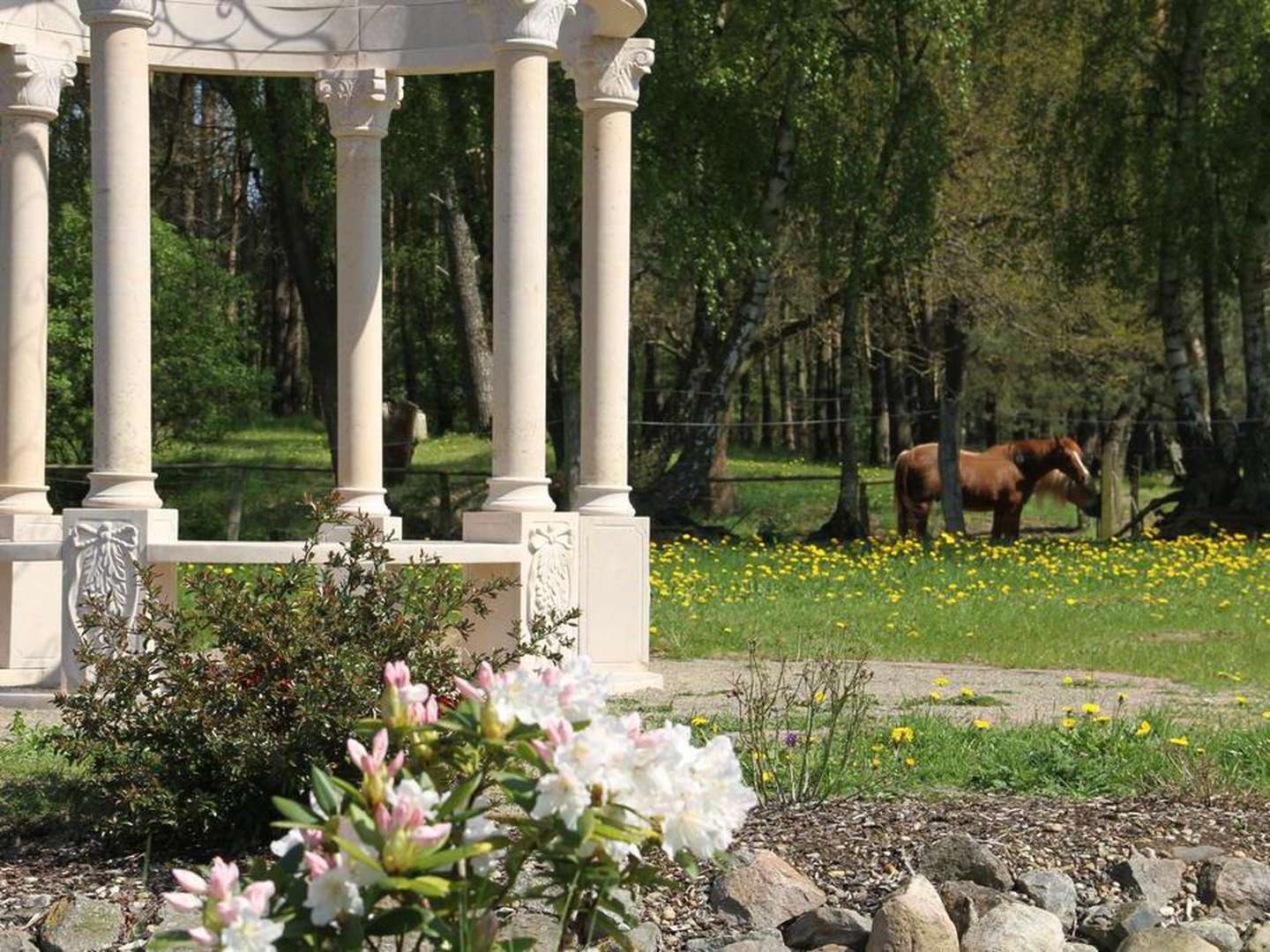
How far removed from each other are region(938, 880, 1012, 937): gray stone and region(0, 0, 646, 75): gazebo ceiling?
946 cm

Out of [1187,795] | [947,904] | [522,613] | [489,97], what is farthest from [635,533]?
[489,97]

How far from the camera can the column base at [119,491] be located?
12.8 metres

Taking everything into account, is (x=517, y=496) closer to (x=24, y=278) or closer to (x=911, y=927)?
(x=24, y=278)

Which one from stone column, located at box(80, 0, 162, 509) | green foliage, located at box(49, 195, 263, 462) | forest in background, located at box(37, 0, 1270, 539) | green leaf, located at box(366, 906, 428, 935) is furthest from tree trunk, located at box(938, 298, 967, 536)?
green leaf, located at box(366, 906, 428, 935)

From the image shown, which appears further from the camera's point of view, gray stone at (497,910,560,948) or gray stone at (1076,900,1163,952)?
gray stone at (1076,900,1163,952)

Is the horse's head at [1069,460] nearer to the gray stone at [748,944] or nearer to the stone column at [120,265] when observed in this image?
the stone column at [120,265]

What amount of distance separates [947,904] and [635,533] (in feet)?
24.0

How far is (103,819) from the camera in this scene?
25.6 ft

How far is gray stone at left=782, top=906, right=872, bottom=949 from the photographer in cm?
725

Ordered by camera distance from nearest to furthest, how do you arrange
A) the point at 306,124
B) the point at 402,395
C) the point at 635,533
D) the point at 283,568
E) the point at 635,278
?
the point at 283,568, the point at 635,533, the point at 306,124, the point at 635,278, the point at 402,395

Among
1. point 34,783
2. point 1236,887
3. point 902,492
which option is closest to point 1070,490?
point 902,492

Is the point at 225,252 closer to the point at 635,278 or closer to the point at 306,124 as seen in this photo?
the point at 635,278

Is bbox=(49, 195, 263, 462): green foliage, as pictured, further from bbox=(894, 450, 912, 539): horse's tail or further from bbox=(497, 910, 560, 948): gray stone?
bbox=(497, 910, 560, 948): gray stone

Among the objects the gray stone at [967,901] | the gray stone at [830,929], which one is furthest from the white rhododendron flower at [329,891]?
the gray stone at [967,901]
